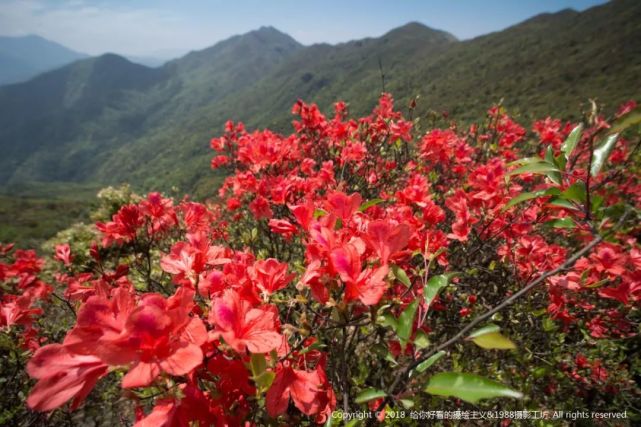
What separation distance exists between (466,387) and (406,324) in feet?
0.80

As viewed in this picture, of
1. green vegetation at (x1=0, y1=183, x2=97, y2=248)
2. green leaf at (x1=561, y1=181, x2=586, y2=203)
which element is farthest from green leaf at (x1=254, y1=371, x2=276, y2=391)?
green vegetation at (x1=0, y1=183, x2=97, y2=248)

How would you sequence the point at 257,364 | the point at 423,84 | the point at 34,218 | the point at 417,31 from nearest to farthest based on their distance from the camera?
the point at 257,364 < the point at 34,218 < the point at 423,84 < the point at 417,31

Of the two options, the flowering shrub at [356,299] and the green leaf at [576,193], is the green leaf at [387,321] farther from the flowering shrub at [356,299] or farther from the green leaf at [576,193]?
the green leaf at [576,193]

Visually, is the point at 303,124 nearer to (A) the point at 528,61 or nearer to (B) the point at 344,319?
(B) the point at 344,319

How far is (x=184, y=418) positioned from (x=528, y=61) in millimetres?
88783

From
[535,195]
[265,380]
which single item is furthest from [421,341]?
[535,195]

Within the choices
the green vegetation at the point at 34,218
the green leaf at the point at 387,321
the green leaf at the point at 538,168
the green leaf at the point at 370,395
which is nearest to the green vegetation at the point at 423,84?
the green vegetation at the point at 34,218

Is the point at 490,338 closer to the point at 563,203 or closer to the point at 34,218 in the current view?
the point at 563,203

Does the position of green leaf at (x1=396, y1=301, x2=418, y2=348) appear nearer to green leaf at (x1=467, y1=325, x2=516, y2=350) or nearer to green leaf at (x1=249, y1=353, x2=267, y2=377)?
green leaf at (x1=467, y1=325, x2=516, y2=350)

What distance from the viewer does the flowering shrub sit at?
93 cm

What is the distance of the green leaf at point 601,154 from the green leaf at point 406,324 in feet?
2.35

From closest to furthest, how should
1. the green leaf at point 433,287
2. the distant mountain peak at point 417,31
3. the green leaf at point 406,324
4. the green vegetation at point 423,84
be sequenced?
the green leaf at point 406,324 < the green leaf at point 433,287 < the green vegetation at point 423,84 < the distant mountain peak at point 417,31

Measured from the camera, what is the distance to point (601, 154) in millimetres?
1047

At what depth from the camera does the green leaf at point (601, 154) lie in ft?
3.32
